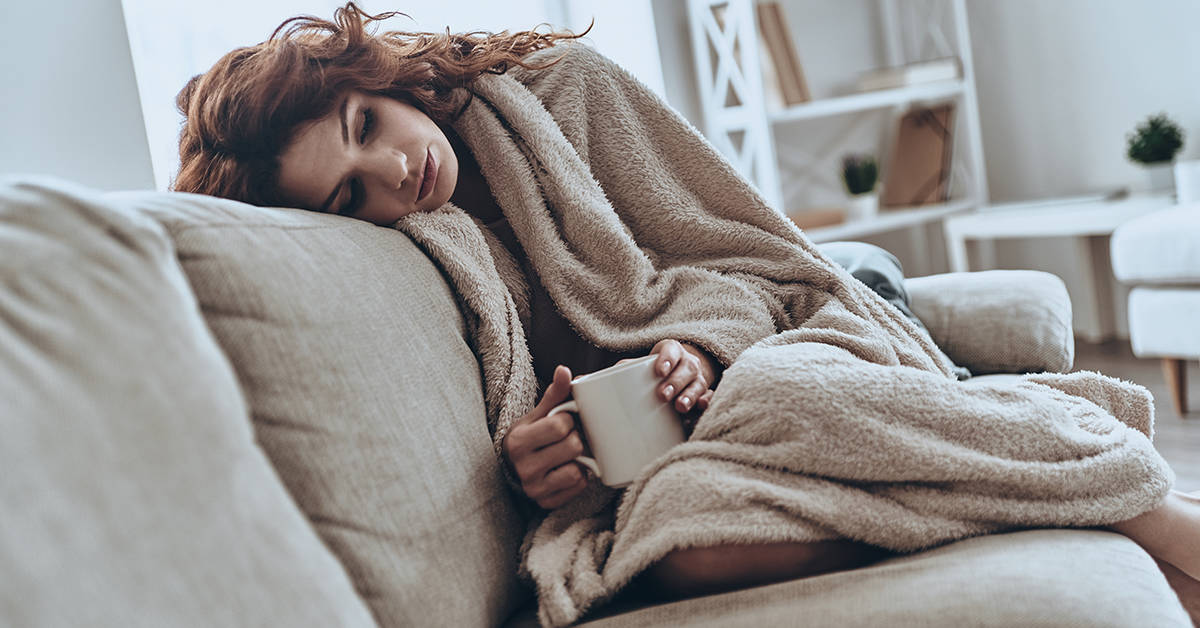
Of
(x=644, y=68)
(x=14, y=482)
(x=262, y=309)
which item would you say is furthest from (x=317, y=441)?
(x=644, y=68)

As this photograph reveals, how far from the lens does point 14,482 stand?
0.42 metres

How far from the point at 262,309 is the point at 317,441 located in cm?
10

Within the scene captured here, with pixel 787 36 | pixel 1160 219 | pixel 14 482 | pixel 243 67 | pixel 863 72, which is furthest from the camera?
pixel 863 72

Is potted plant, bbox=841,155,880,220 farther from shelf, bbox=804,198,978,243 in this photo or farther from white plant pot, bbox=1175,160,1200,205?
white plant pot, bbox=1175,160,1200,205

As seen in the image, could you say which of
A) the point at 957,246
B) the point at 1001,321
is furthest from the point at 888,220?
the point at 1001,321

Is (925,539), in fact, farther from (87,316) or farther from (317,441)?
(87,316)

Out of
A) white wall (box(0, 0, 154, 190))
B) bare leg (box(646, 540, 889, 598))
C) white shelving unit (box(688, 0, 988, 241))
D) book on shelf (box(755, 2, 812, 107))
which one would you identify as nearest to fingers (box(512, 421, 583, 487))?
bare leg (box(646, 540, 889, 598))

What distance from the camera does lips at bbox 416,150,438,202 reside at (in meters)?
0.99

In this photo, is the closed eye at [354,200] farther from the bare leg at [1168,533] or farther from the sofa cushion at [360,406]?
the bare leg at [1168,533]

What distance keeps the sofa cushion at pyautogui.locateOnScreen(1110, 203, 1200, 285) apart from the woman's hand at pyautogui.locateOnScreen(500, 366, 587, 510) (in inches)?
63.3

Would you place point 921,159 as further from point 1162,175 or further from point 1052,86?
point 1162,175

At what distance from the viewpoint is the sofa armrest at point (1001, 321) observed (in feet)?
3.99

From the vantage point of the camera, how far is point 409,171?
0.98m

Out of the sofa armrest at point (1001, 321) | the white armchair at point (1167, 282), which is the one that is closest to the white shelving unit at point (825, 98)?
the white armchair at point (1167, 282)
